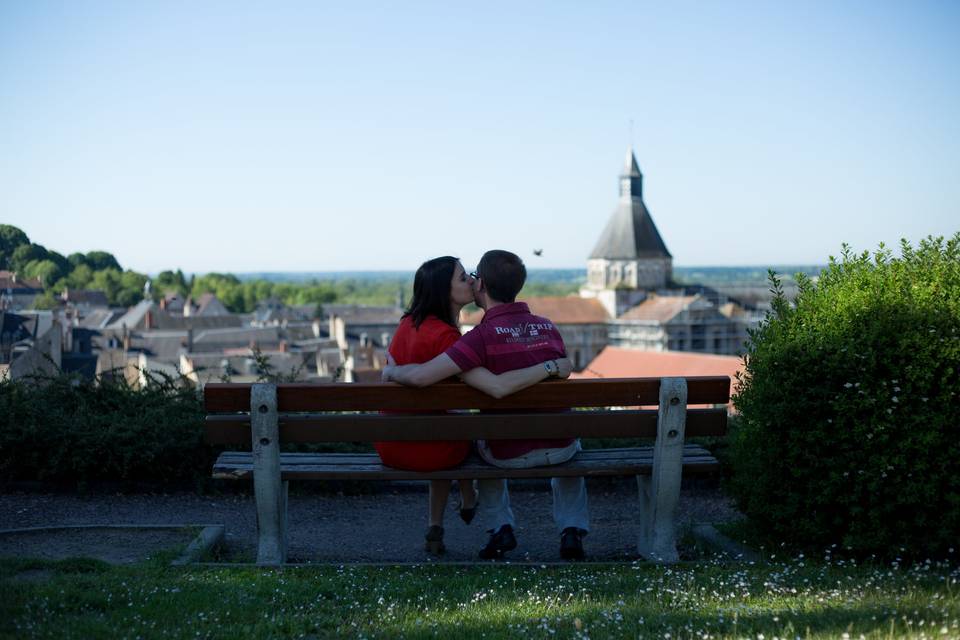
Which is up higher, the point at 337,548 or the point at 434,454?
the point at 434,454

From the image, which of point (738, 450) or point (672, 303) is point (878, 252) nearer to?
point (738, 450)

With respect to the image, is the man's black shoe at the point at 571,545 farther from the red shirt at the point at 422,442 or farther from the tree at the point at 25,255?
the tree at the point at 25,255

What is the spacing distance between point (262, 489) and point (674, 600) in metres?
2.03

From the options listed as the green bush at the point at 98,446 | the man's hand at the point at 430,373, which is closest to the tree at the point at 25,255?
the green bush at the point at 98,446

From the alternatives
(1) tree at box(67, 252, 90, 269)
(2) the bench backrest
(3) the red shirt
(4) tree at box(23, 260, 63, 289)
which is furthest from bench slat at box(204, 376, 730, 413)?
(1) tree at box(67, 252, 90, 269)

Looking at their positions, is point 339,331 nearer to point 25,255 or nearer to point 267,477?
point 25,255

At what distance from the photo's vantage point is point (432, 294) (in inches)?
206

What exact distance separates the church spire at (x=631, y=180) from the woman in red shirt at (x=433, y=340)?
119 metres

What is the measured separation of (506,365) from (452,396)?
30 cm

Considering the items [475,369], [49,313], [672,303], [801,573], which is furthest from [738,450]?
[672,303]

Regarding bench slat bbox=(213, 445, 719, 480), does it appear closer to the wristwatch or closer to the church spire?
the wristwatch

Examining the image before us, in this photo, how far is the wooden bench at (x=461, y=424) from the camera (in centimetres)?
464

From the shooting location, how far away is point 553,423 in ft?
15.4

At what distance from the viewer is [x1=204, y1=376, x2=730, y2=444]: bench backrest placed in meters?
4.62
